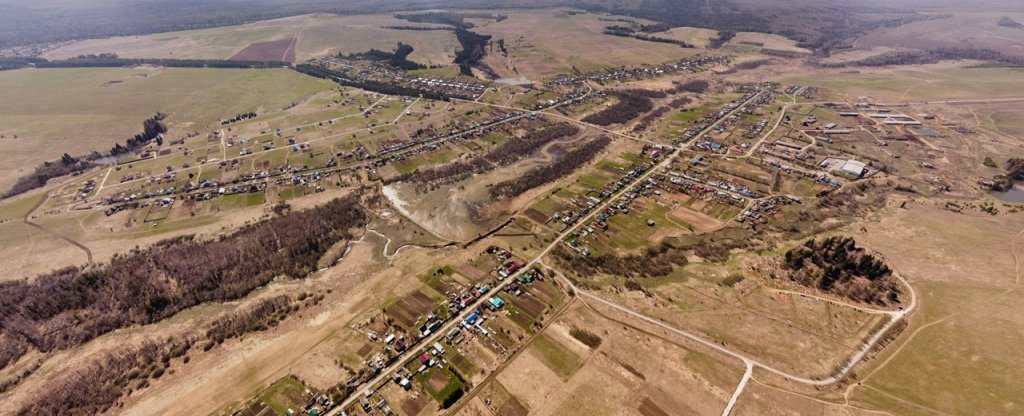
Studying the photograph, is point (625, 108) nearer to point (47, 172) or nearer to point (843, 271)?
point (843, 271)

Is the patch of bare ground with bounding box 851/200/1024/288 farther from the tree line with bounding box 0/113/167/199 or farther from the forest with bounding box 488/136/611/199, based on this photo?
the tree line with bounding box 0/113/167/199

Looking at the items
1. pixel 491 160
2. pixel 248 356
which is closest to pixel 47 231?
pixel 248 356

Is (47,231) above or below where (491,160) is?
below

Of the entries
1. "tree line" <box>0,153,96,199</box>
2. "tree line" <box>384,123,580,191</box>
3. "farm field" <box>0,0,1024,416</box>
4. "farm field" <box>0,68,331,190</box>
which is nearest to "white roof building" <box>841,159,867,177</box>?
"farm field" <box>0,0,1024,416</box>

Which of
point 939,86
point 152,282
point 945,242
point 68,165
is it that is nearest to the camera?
point 152,282

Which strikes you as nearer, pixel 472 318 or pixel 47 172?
pixel 472 318

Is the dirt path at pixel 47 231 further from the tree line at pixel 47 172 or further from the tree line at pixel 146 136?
the tree line at pixel 146 136

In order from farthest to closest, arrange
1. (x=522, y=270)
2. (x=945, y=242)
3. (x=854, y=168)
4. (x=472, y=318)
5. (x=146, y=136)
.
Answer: (x=146, y=136) → (x=854, y=168) → (x=945, y=242) → (x=522, y=270) → (x=472, y=318)
